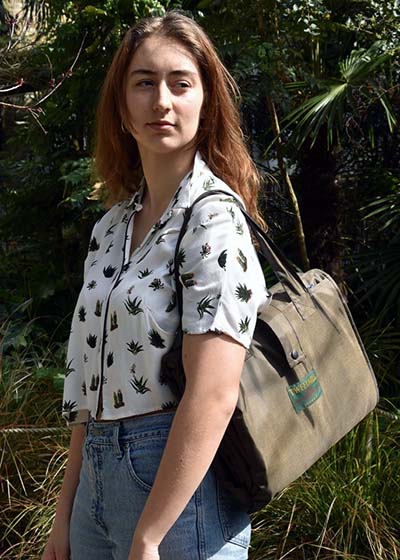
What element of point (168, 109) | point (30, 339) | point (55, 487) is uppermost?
point (168, 109)

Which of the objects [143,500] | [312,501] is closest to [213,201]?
[143,500]

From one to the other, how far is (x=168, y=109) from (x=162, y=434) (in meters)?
0.69

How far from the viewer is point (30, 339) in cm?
579

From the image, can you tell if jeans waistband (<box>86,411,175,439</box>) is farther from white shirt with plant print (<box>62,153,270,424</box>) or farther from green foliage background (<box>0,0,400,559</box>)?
green foliage background (<box>0,0,400,559</box>)

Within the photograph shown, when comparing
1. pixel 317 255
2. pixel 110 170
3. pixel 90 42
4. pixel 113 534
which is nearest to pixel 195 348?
pixel 113 534

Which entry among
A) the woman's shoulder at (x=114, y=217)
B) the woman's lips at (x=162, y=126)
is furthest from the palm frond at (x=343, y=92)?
the woman's lips at (x=162, y=126)

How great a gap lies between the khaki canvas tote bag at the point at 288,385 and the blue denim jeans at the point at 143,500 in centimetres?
6

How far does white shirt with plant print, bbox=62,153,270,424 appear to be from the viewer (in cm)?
168

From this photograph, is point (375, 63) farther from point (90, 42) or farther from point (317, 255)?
point (90, 42)

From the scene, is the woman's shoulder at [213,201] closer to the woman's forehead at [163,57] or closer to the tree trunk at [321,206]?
the woman's forehead at [163,57]

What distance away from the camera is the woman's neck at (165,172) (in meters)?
1.95

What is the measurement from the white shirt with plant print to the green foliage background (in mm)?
1714

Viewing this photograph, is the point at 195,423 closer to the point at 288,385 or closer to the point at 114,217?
the point at 288,385

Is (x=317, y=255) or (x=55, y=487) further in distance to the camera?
(x=317, y=255)
